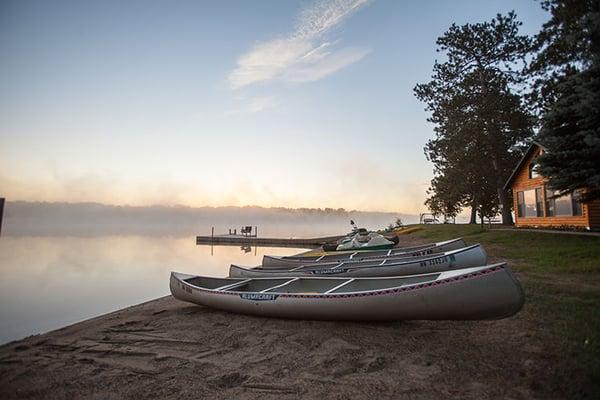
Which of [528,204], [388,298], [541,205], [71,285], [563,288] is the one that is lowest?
[71,285]

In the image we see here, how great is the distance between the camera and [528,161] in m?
22.3

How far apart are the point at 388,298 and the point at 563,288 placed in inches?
206

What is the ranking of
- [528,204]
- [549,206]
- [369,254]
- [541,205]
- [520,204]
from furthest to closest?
[520,204] < [528,204] < [541,205] < [549,206] < [369,254]

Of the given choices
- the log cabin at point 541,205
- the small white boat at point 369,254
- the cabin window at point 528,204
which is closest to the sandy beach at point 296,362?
the small white boat at point 369,254

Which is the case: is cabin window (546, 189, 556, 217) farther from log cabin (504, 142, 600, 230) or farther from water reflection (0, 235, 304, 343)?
water reflection (0, 235, 304, 343)

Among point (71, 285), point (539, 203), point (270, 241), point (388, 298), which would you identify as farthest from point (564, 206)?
point (270, 241)

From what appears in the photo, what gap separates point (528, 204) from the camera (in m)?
22.5

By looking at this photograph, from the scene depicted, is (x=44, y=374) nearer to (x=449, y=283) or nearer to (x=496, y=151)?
(x=449, y=283)

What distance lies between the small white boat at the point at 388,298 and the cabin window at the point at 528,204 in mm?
19601

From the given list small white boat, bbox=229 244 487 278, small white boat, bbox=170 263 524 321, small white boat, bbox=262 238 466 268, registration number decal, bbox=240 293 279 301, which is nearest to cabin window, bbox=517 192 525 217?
small white boat, bbox=262 238 466 268

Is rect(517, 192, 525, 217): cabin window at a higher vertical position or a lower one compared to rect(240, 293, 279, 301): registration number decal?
higher

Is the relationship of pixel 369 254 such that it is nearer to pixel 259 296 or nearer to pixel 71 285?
pixel 259 296

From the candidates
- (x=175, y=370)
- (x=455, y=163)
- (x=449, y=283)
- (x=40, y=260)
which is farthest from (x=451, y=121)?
(x=40, y=260)

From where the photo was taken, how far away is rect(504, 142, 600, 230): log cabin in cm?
1741
